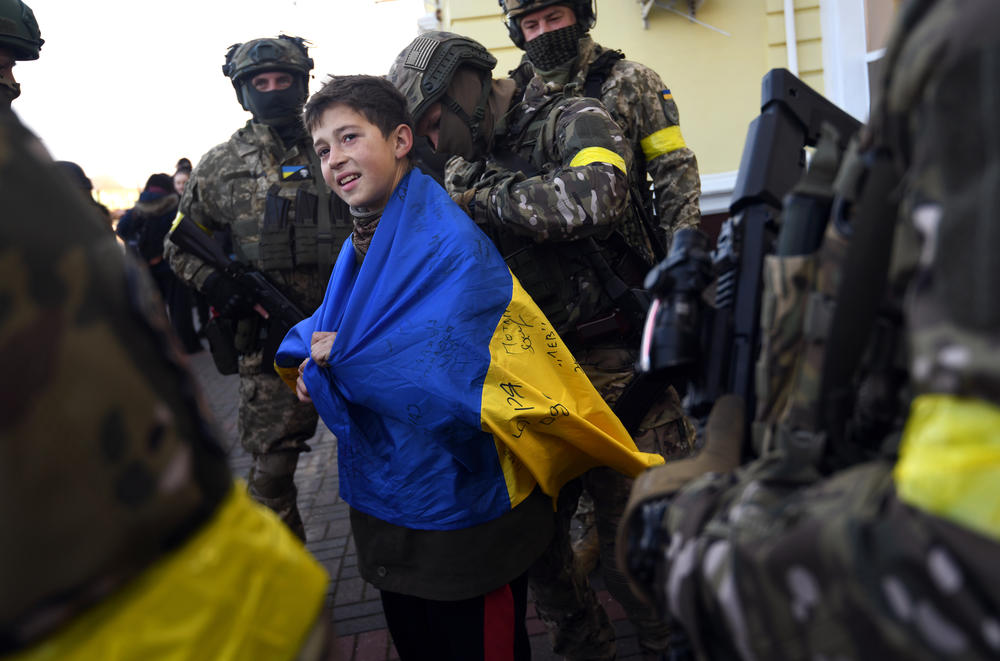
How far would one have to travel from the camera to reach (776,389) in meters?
1.00

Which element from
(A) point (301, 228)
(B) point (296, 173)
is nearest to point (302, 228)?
(A) point (301, 228)

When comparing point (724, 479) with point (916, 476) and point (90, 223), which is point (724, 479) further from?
point (90, 223)

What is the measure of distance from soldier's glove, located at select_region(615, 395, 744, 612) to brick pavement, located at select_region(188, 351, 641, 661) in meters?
0.85

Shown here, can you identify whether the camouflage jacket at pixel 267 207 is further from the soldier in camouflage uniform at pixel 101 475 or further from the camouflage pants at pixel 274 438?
the soldier in camouflage uniform at pixel 101 475

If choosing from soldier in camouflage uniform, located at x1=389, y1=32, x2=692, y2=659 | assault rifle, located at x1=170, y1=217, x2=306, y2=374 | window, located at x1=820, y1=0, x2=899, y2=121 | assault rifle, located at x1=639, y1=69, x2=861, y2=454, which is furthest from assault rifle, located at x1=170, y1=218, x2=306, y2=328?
window, located at x1=820, y1=0, x2=899, y2=121

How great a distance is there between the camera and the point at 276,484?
369 centimetres

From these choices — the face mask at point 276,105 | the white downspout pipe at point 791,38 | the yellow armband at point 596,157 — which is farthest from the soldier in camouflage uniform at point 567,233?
the white downspout pipe at point 791,38

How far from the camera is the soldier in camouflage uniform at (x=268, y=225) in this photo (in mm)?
3682

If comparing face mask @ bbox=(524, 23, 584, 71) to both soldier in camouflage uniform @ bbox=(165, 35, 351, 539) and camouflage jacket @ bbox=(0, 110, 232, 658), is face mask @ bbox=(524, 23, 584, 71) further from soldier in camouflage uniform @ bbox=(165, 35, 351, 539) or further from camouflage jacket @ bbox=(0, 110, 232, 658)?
camouflage jacket @ bbox=(0, 110, 232, 658)

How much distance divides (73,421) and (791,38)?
21.2 feet

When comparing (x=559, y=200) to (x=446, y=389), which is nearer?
(x=446, y=389)

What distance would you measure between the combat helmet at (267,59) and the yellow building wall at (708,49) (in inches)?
99.0

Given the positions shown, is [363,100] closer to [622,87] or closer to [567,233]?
[567,233]

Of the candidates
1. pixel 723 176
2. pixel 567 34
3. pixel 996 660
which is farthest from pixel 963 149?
pixel 723 176
